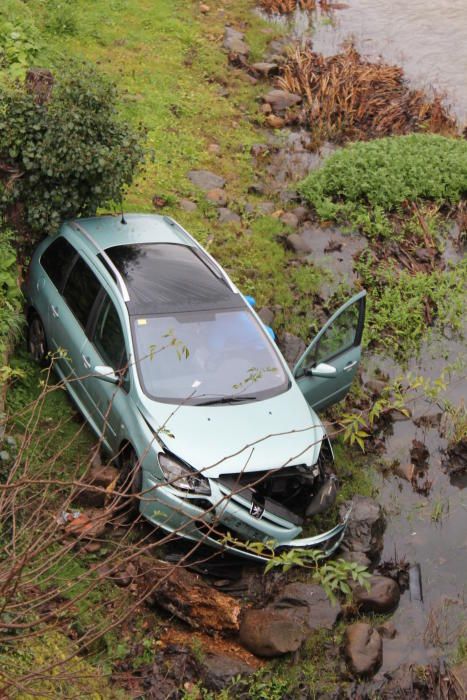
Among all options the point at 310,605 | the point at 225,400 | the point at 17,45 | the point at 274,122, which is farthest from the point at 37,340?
the point at 274,122

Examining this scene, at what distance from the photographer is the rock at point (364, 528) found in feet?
25.7

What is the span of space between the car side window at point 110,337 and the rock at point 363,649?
2.90 m

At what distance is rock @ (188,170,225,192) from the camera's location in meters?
13.1

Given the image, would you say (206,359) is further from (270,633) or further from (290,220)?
(290,220)

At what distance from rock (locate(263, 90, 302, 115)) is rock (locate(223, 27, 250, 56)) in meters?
1.79

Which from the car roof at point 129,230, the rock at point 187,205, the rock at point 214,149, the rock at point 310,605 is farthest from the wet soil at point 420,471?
the car roof at point 129,230

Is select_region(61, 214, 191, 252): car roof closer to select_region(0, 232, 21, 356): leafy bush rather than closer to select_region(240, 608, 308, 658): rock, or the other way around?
select_region(0, 232, 21, 356): leafy bush

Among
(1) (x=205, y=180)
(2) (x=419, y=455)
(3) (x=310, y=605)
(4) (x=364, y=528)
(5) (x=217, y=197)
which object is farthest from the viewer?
(1) (x=205, y=180)

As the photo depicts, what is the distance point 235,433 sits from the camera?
7.16 metres

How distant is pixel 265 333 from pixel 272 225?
4.61 m

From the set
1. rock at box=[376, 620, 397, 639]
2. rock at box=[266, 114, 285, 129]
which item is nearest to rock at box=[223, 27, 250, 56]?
rock at box=[266, 114, 285, 129]

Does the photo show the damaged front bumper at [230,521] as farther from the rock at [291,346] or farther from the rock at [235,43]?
the rock at [235,43]

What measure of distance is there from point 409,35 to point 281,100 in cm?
547

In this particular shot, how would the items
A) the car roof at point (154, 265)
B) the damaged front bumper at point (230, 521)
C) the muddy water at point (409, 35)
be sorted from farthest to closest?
the muddy water at point (409, 35) < the car roof at point (154, 265) < the damaged front bumper at point (230, 521)
